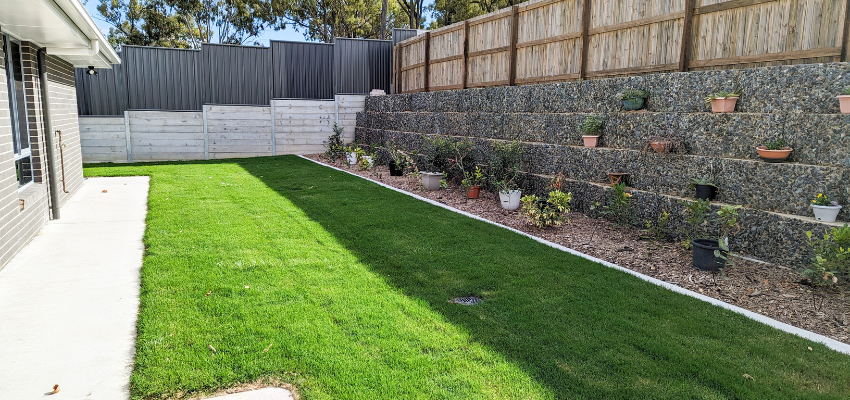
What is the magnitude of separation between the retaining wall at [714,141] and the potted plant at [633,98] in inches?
3.5

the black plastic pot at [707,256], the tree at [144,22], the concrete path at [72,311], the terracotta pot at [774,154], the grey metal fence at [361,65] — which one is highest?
the tree at [144,22]

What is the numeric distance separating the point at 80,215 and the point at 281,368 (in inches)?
215

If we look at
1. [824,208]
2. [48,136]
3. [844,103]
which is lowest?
[824,208]

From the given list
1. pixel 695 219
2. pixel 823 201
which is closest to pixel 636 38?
pixel 695 219

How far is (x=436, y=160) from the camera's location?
9.64 metres

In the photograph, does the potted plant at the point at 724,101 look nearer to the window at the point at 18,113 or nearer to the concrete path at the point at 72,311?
the concrete path at the point at 72,311

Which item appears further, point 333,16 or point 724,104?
point 333,16

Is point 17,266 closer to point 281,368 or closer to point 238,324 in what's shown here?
point 238,324

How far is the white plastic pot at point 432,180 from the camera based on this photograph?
922 centimetres

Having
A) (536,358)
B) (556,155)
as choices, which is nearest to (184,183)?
(556,155)

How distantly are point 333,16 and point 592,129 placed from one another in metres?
23.9

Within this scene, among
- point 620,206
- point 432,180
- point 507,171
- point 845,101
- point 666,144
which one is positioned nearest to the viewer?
point 845,101

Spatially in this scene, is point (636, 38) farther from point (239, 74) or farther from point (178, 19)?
point (178, 19)

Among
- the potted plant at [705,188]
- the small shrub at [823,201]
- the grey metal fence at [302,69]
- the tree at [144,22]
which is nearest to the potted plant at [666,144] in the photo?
the potted plant at [705,188]
